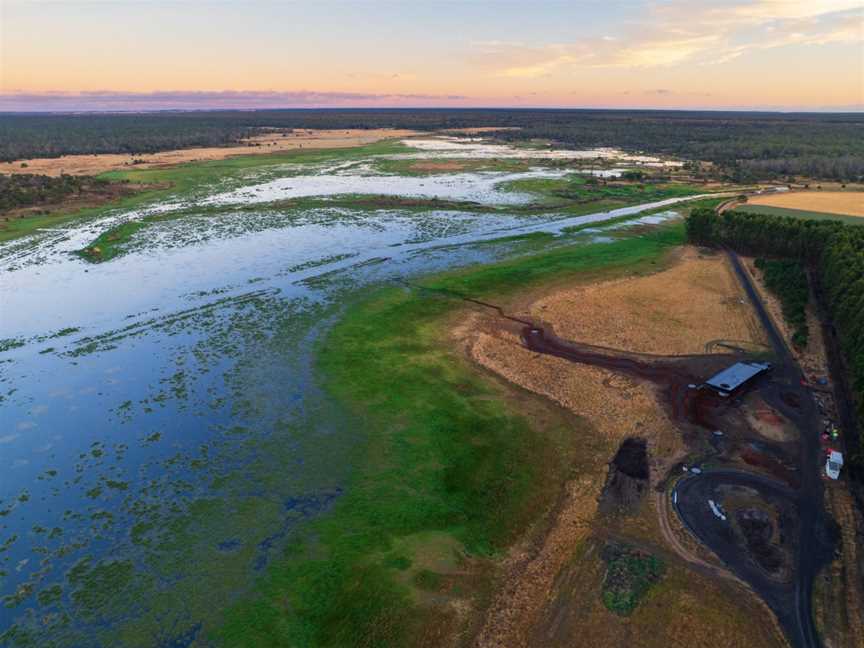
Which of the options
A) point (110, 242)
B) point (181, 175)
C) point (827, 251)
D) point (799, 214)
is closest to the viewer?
point (827, 251)

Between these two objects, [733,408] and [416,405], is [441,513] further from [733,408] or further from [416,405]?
[733,408]

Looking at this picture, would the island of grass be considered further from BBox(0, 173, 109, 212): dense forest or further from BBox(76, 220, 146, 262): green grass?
BBox(0, 173, 109, 212): dense forest

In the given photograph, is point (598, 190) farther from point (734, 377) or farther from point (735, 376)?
point (734, 377)

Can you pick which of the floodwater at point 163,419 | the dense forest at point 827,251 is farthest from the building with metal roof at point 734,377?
the floodwater at point 163,419

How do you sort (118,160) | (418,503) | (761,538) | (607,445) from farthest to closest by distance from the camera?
1. (118,160)
2. (607,445)
3. (418,503)
4. (761,538)

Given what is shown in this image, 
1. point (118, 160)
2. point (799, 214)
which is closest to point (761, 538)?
point (799, 214)

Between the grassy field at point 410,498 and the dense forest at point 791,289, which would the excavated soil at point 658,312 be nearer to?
the dense forest at point 791,289

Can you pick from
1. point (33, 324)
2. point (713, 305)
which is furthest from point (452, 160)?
point (33, 324)
